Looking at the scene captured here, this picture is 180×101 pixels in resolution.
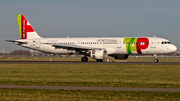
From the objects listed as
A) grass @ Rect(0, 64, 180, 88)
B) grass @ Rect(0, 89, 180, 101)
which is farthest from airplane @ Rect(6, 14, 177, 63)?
grass @ Rect(0, 89, 180, 101)

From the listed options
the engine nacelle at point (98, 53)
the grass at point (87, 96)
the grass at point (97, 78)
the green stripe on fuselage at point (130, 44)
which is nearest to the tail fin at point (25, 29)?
the engine nacelle at point (98, 53)

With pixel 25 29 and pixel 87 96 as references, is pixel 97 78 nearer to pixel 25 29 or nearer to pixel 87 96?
pixel 87 96

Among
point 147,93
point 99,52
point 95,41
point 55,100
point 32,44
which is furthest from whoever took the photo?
point 32,44

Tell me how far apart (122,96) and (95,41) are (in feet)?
125

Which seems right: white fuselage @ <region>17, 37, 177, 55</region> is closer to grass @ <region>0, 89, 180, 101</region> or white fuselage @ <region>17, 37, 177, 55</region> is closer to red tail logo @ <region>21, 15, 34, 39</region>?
red tail logo @ <region>21, 15, 34, 39</region>

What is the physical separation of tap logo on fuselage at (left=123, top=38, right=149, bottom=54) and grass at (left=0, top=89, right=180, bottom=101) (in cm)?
3346

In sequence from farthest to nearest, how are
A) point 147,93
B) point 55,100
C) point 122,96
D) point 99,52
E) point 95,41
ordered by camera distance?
1. point 95,41
2. point 99,52
3. point 147,93
4. point 122,96
5. point 55,100

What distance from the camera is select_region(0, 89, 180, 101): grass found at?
13.2 m

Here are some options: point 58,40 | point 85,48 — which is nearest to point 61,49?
point 58,40

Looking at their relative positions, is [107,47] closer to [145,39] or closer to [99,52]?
[99,52]

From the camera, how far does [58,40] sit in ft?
180

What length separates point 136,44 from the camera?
48.0m

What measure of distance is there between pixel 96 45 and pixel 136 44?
7494mm

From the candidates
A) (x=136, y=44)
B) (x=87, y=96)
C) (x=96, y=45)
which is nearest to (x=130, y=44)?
(x=136, y=44)
